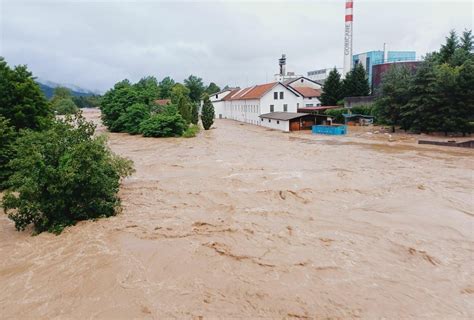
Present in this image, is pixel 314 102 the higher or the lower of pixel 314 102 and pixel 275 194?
the higher

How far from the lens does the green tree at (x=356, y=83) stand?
47344 millimetres

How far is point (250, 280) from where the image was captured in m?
7.04

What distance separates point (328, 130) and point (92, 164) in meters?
28.5

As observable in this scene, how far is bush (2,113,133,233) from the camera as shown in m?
9.46

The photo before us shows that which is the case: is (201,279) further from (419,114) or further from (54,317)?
(419,114)

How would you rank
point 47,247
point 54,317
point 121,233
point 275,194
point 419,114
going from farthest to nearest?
point 419,114, point 275,194, point 121,233, point 47,247, point 54,317

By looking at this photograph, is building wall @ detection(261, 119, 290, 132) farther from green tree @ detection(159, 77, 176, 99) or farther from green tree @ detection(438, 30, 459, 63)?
green tree @ detection(159, 77, 176, 99)

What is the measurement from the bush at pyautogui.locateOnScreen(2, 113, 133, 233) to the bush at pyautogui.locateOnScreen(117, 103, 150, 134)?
84.6ft

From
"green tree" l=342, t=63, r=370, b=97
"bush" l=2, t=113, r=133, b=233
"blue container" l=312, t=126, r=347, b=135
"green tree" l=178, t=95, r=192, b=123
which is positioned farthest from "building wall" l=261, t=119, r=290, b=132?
"bush" l=2, t=113, r=133, b=233

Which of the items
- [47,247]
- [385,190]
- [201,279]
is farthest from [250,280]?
[385,190]

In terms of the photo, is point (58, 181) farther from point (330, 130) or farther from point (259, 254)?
point (330, 130)

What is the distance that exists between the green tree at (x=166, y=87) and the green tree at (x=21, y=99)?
55096 millimetres

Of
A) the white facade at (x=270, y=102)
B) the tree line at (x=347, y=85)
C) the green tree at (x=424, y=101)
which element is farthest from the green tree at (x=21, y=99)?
the tree line at (x=347, y=85)

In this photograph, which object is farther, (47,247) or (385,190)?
(385,190)
